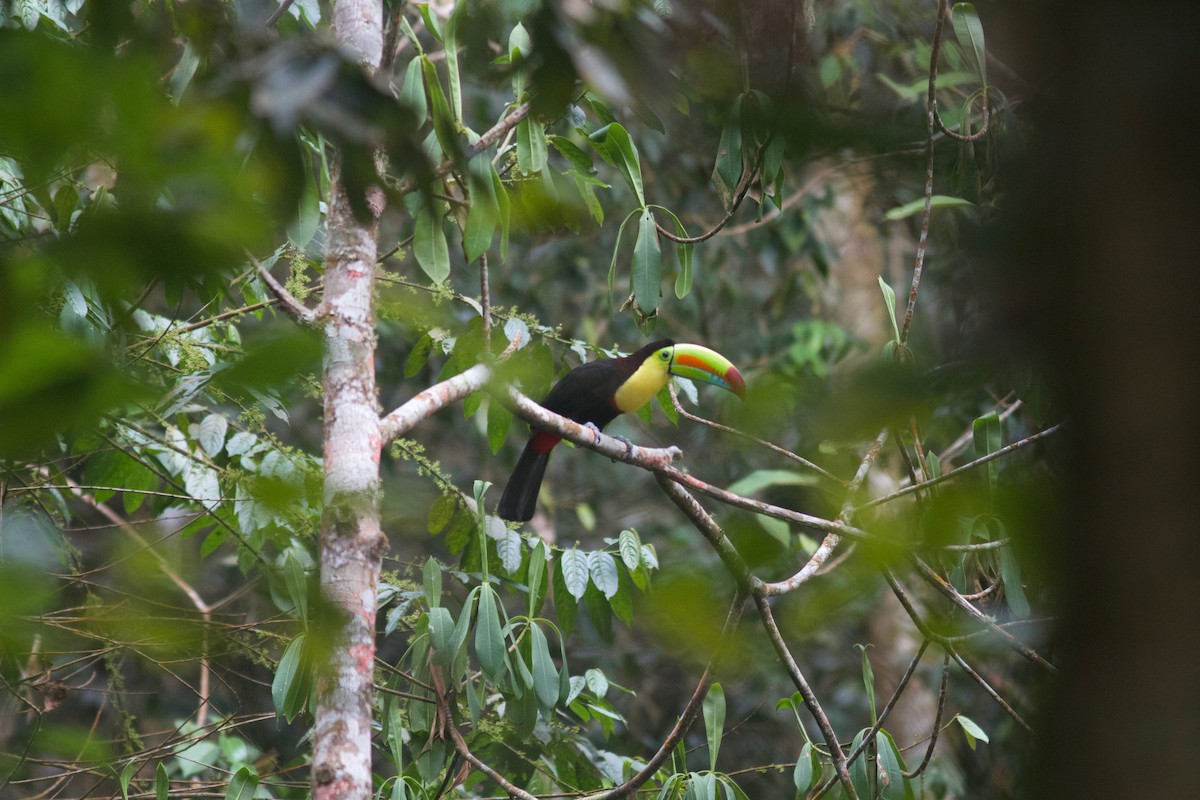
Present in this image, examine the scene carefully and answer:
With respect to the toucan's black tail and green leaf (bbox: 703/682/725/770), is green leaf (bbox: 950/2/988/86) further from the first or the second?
the toucan's black tail

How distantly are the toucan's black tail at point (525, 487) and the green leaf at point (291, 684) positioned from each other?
6.28 feet

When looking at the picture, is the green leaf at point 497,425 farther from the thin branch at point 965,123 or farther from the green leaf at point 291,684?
the thin branch at point 965,123

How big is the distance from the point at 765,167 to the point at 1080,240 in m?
2.09

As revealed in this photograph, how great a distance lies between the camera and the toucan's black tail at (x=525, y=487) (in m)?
4.57

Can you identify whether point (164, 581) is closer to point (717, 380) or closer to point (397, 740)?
point (397, 740)

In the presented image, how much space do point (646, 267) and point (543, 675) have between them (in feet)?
3.86

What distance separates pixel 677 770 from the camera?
3.01 meters

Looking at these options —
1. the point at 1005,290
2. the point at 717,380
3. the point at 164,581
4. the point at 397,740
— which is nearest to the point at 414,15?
the point at 717,380

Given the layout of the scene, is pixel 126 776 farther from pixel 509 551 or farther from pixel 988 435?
pixel 988 435

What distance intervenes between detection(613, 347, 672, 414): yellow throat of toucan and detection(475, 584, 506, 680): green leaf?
6.08 feet

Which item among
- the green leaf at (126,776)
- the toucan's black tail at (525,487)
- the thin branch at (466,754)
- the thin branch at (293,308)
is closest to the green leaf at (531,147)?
the thin branch at (293,308)

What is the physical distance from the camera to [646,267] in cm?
311

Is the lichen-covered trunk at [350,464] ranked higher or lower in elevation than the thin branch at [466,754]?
higher

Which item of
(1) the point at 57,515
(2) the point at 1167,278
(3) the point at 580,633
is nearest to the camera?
(2) the point at 1167,278
